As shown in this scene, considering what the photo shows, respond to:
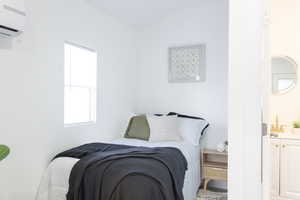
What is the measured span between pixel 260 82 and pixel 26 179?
2.18m

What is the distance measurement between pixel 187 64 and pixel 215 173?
1665 mm

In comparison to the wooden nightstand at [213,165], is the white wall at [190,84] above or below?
above

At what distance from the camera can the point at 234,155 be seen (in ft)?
3.35

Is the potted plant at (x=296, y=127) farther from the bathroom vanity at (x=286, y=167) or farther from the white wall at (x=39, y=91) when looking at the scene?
the white wall at (x=39, y=91)

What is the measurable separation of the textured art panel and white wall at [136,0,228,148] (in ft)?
0.26

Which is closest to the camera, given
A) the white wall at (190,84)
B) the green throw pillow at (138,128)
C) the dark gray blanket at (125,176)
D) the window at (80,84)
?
the dark gray blanket at (125,176)

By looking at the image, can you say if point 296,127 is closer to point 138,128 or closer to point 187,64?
point 187,64

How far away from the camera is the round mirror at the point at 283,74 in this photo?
3135 millimetres

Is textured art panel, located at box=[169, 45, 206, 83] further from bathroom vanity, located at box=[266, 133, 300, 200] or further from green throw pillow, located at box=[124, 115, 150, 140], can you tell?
bathroom vanity, located at box=[266, 133, 300, 200]

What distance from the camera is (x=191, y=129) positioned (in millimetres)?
3268

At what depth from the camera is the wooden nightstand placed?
3080mm

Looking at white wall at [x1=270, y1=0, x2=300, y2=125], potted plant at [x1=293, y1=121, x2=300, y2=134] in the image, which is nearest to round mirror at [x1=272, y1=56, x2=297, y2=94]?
white wall at [x1=270, y1=0, x2=300, y2=125]

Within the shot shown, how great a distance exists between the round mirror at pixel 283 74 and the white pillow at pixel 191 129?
1.09 m

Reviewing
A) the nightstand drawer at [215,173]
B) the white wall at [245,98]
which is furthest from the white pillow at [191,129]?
the white wall at [245,98]
